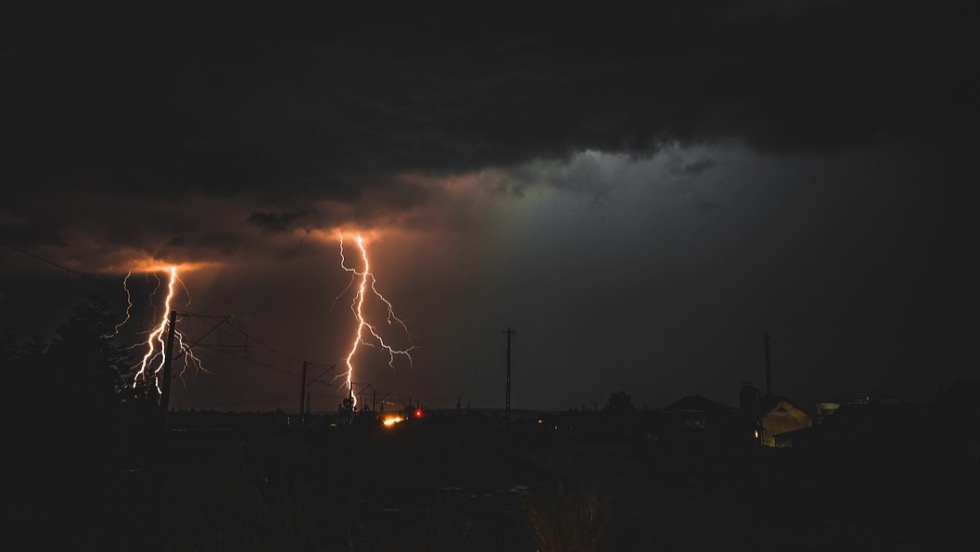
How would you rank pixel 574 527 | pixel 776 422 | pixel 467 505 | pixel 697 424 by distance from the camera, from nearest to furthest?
pixel 574 527
pixel 467 505
pixel 776 422
pixel 697 424

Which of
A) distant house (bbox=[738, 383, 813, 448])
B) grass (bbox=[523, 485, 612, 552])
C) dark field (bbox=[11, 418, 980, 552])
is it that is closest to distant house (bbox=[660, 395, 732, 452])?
distant house (bbox=[738, 383, 813, 448])

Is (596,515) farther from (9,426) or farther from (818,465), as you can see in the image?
(818,465)

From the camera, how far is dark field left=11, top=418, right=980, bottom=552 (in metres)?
11.0

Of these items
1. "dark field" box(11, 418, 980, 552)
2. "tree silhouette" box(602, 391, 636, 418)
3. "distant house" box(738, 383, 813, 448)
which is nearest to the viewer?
"dark field" box(11, 418, 980, 552)

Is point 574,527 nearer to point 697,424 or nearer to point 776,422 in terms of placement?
point 776,422

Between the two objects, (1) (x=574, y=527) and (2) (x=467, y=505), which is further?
(2) (x=467, y=505)

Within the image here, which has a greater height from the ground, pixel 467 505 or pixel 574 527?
pixel 574 527

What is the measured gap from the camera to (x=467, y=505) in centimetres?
2117

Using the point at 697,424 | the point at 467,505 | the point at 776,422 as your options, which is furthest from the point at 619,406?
the point at 467,505

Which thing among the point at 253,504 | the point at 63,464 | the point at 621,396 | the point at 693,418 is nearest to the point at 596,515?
the point at 253,504

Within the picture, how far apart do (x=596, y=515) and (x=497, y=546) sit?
75.9 inches

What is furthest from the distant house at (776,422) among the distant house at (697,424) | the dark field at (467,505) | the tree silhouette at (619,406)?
the tree silhouette at (619,406)

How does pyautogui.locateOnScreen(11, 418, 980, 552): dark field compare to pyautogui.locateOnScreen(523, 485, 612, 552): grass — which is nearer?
pyautogui.locateOnScreen(523, 485, 612, 552): grass

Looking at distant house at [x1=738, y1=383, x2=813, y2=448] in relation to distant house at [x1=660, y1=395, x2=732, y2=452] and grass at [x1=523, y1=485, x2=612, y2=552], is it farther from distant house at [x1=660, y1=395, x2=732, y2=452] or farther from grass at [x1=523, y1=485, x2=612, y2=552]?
grass at [x1=523, y1=485, x2=612, y2=552]
